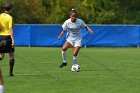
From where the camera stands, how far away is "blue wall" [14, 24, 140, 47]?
38719 millimetres

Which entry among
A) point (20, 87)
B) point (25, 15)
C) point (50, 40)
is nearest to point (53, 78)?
point (20, 87)

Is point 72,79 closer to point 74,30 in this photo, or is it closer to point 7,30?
point 7,30

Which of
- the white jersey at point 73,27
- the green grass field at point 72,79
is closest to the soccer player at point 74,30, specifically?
the white jersey at point 73,27

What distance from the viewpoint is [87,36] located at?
3862 centimetres

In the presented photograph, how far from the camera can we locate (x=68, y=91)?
12547mm

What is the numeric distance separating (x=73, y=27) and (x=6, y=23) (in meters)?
3.32

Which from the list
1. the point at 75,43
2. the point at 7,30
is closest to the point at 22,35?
the point at 75,43

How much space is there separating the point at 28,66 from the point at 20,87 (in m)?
6.10

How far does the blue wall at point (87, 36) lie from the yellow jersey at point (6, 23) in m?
22.8

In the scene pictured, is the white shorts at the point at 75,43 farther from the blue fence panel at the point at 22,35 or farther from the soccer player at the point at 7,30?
the blue fence panel at the point at 22,35

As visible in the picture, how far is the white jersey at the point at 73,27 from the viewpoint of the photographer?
1828cm

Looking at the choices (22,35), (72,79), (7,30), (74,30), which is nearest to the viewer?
(72,79)

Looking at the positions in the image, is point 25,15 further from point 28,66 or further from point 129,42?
point 28,66

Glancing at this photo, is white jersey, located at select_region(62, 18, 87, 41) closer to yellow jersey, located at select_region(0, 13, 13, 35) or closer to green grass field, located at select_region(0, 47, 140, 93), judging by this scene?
green grass field, located at select_region(0, 47, 140, 93)
